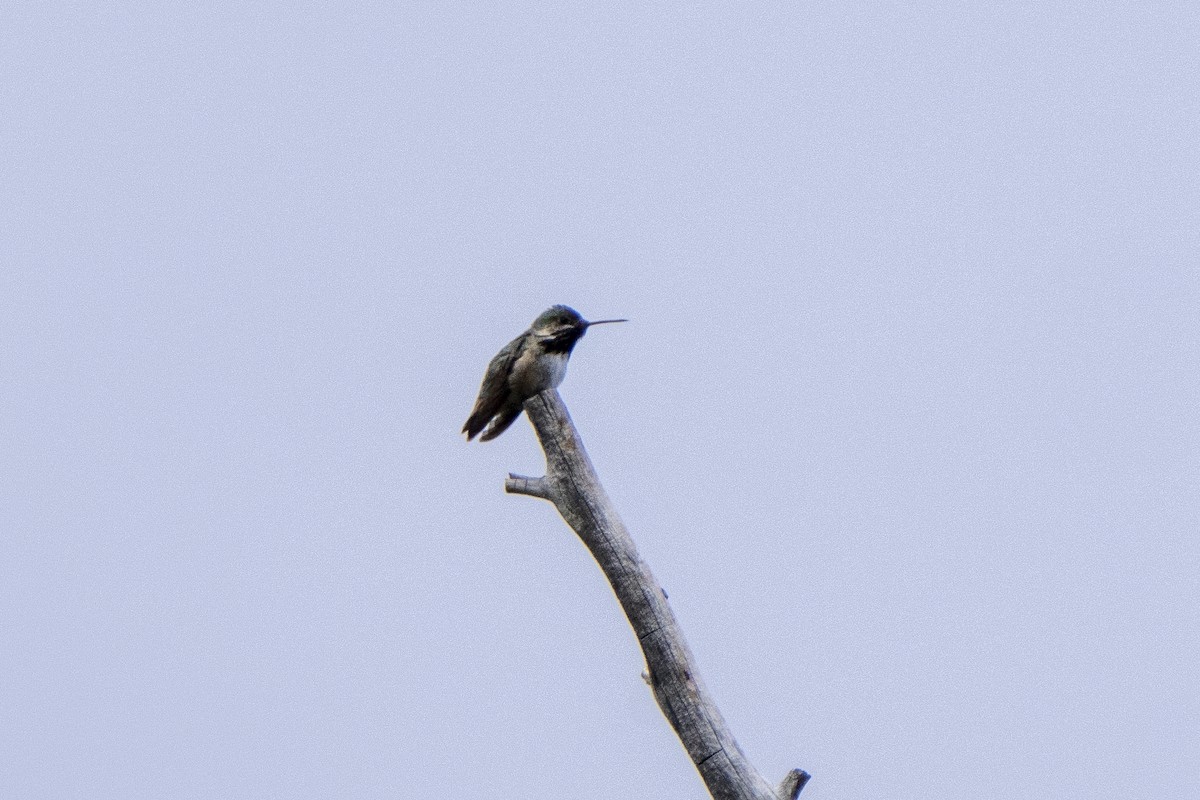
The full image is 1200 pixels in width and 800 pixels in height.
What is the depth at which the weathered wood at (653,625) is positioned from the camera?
779 centimetres

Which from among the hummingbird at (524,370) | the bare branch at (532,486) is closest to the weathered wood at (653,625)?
the bare branch at (532,486)

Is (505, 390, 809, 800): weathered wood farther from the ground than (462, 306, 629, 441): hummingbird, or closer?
closer

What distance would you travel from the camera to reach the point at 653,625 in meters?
7.94

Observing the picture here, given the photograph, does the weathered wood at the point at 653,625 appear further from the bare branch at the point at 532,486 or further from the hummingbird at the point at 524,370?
the hummingbird at the point at 524,370

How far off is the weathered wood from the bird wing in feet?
2.26

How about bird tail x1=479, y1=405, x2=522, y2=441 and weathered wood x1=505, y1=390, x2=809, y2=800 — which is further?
bird tail x1=479, y1=405, x2=522, y2=441

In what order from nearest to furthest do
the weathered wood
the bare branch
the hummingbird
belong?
the weathered wood, the bare branch, the hummingbird

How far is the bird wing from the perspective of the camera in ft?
29.1

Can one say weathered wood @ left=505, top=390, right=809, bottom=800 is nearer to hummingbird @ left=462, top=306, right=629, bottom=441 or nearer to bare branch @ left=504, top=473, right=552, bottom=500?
bare branch @ left=504, top=473, right=552, bottom=500

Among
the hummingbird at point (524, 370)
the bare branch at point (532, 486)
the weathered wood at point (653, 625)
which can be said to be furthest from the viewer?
the hummingbird at point (524, 370)

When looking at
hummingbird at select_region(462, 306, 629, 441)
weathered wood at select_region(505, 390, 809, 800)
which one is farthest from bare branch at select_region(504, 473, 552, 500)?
hummingbird at select_region(462, 306, 629, 441)

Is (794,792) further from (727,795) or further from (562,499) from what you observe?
(562,499)

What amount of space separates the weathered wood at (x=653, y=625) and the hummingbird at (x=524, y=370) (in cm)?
54

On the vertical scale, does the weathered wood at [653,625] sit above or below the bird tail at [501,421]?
below
